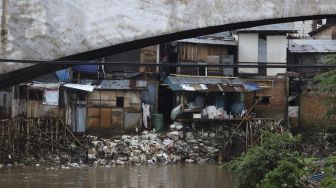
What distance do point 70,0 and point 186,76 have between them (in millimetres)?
28820

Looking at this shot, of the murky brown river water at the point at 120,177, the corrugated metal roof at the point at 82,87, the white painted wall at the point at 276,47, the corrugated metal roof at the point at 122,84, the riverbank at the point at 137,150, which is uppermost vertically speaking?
the white painted wall at the point at 276,47

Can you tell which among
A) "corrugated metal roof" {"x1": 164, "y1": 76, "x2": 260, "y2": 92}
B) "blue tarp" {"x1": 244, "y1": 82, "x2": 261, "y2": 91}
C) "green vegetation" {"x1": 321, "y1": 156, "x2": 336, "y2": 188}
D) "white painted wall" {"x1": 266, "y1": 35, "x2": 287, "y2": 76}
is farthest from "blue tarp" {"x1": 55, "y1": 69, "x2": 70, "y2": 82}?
"green vegetation" {"x1": 321, "y1": 156, "x2": 336, "y2": 188}

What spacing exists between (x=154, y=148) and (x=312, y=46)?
40.8 ft

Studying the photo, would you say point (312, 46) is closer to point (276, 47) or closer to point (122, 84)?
point (276, 47)

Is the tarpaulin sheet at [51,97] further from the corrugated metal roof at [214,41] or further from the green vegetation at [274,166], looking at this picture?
the green vegetation at [274,166]

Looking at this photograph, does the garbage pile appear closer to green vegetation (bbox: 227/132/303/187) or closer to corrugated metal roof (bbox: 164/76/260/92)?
corrugated metal roof (bbox: 164/76/260/92)

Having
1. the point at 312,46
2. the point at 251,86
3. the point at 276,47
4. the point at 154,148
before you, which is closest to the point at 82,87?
the point at 154,148

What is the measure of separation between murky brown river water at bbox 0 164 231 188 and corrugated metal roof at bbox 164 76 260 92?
5.42 meters

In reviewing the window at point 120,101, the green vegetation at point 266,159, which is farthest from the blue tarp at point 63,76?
the green vegetation at point 266,159

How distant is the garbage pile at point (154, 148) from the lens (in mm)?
28719

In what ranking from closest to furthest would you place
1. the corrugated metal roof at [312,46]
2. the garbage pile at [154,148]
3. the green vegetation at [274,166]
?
the green vegetation at [274,166], the garbage pile at [154,148], the corrugated metal roof at [312,46]

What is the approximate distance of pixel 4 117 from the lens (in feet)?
98.0

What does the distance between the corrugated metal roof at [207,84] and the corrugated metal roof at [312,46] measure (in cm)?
415

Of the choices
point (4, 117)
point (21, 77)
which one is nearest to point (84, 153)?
point (4, 117)
